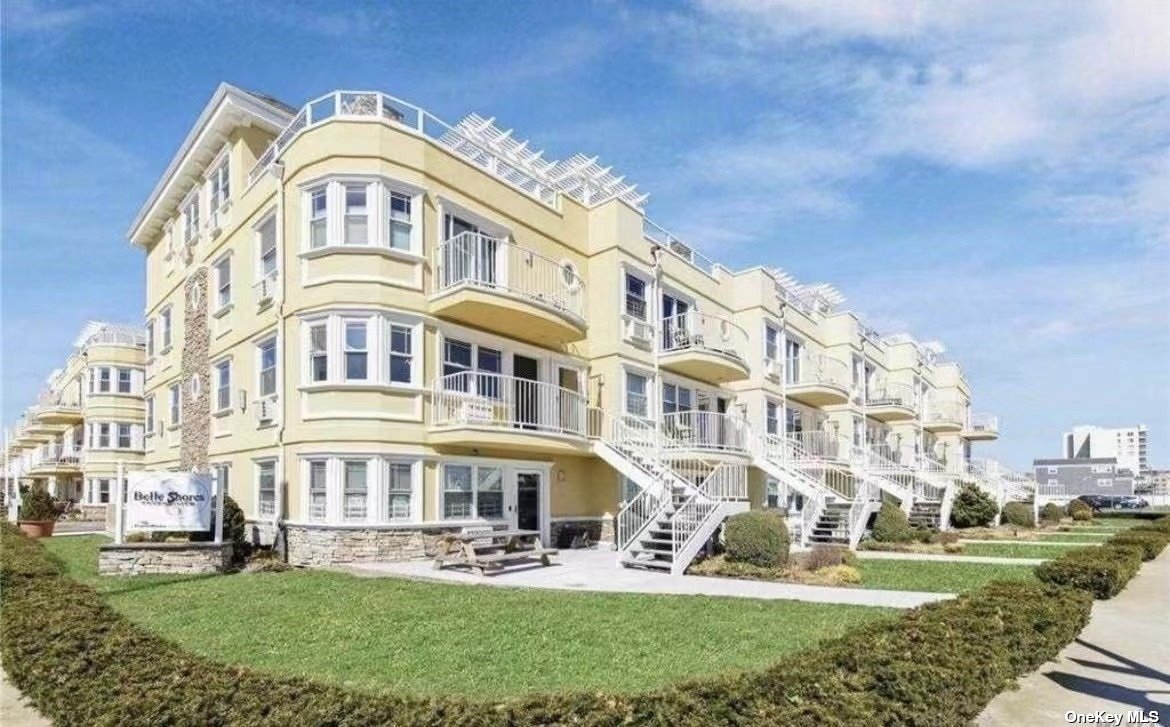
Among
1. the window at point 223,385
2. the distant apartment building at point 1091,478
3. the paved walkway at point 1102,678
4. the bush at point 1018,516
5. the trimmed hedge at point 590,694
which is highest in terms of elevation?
the window at point 223,385

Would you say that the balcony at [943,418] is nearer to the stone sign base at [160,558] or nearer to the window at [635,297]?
the window at [635,297]

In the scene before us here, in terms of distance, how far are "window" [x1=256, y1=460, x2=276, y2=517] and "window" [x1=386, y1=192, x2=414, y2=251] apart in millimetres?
5912

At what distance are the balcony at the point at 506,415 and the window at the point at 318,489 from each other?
2.30 metres

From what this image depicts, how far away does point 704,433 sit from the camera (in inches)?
899

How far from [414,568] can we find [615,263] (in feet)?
34.6

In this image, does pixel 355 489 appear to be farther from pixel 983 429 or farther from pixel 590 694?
pixel 983 429

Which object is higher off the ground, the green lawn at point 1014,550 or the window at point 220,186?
the window at point 220,186

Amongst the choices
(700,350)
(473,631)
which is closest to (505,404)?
(700,350)

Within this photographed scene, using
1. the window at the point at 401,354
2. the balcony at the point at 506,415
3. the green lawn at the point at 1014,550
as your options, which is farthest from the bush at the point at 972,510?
the window at the point at 401,354

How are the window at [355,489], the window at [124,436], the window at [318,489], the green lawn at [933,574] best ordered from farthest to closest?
1. the window at [124,436]
2. the window at [318,489]
3. the window at [355,489]
4. the green lawn at [933,574]

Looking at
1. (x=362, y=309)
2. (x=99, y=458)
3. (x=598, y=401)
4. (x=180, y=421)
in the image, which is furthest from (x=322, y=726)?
(x=99, y=458)

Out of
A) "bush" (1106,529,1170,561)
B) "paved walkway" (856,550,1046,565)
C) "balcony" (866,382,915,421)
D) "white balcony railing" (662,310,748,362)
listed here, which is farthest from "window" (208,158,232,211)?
"balcony" (866,382,915,421)

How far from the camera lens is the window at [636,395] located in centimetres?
2142

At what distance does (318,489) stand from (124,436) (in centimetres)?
2911
